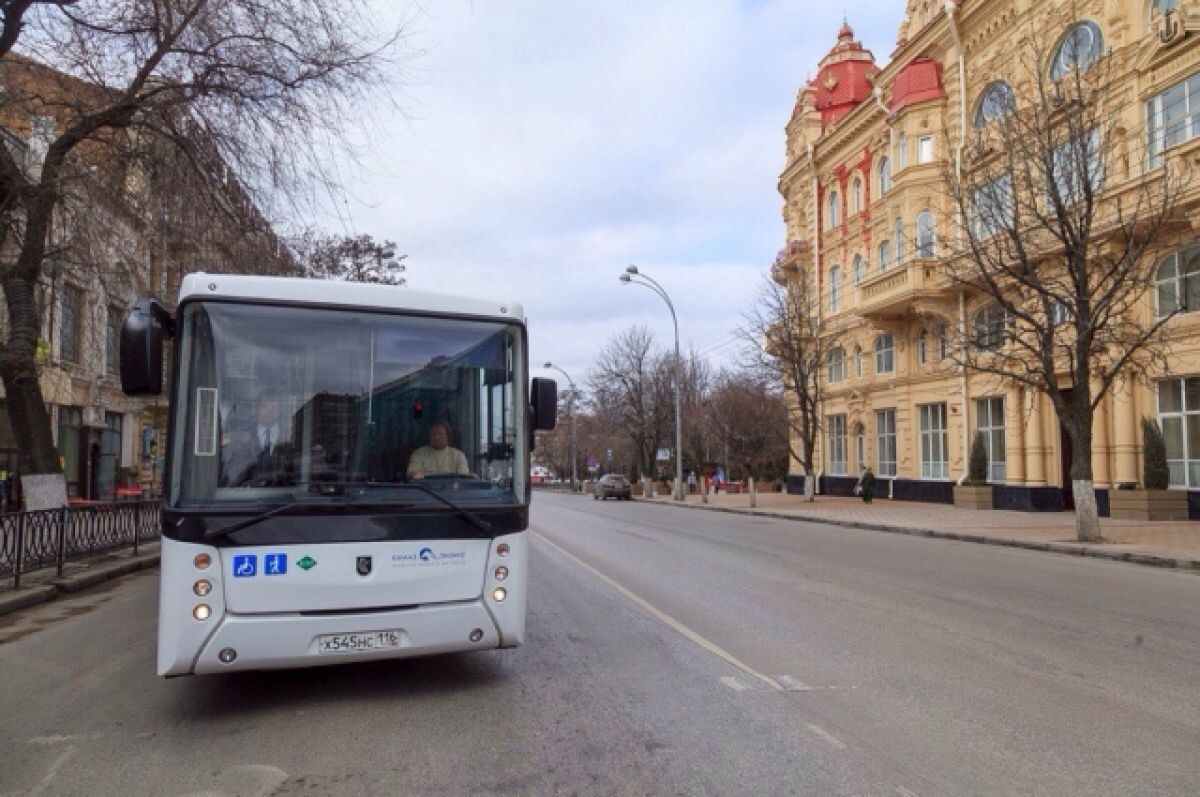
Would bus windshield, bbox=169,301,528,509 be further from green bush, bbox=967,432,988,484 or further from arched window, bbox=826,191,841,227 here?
arched window, bbox=826,191,841,227

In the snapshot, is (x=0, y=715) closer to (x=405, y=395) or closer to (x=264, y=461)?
(x=264, y=461)

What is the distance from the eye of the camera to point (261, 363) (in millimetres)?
5648

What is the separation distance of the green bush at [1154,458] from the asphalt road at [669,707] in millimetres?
13064

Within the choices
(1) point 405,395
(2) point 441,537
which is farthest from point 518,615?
(1) point 405,395

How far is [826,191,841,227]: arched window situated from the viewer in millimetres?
40562

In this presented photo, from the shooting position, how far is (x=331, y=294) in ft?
19.3

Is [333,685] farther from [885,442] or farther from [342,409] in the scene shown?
[885,442]

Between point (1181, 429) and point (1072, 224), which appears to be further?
point (1181, 429)

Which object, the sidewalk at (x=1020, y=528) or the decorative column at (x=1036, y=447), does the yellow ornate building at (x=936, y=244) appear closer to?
the decorative column at (x=1036, y=447)

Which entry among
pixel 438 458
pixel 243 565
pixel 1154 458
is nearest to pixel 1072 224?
pixel 1154 458

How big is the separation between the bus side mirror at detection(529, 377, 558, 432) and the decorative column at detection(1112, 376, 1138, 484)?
71.1 ft

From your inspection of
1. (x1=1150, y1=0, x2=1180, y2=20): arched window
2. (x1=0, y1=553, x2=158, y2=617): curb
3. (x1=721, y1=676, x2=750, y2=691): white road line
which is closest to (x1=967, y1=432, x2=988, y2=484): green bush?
(x1=1150, y1=0, x2=1180, y2=20): arched window

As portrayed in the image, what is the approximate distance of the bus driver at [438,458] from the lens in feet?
19.4

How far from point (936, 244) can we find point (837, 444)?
45.7 ft
